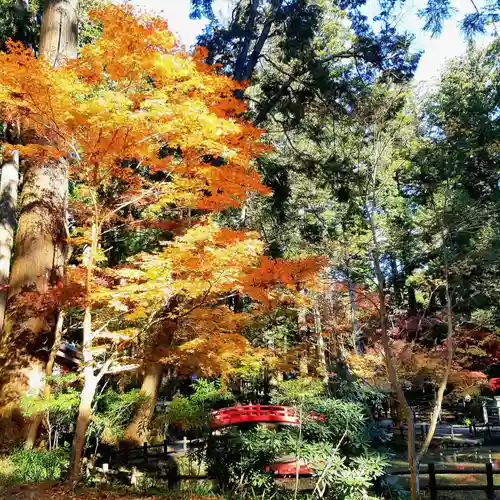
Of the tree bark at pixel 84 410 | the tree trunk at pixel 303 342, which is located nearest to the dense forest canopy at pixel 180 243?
the tree bark at pixel 84 410

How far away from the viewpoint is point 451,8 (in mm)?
6777

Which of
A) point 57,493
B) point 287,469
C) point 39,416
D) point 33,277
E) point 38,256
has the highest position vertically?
point 38,256

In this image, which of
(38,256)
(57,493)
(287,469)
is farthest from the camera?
(287,469)

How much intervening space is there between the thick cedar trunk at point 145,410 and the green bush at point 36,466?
2.84m

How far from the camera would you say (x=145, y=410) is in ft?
33.2

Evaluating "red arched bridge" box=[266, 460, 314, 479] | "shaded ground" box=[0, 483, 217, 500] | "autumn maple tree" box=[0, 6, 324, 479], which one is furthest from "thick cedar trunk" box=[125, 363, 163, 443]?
"shaded ground" box=[0, 483, 217, 500]

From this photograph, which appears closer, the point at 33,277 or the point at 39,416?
the point at 39,416

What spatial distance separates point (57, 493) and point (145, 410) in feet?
16.4

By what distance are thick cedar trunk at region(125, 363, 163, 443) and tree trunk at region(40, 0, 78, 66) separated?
713cm

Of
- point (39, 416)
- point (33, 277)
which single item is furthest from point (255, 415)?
point (33, 277)

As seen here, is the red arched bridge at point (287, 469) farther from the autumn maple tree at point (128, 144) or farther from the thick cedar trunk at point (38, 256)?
the thick cedar trunk at point (38, 256)

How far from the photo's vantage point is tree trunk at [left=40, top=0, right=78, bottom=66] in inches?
347

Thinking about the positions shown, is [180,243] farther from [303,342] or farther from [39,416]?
[303,342]

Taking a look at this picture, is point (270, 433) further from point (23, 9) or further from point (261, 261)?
point (23, 9)
